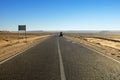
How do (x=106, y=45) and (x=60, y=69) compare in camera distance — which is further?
(x=106, y=45)

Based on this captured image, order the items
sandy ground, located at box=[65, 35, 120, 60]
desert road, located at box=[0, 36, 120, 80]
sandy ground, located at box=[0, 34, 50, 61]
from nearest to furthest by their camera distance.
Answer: desert road, located at box=[0, 36, 120, 80]
sandy ground, located at box=[0, 34, 50, 61]
sandy ground, located at box=[65, 35, 120, 60]

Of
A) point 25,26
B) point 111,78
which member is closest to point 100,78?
point 111,78

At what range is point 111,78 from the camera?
7.54 m

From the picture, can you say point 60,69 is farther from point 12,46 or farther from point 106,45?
point 106,45

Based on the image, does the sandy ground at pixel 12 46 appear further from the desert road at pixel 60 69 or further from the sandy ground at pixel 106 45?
the sandy ground at pixel 106 45

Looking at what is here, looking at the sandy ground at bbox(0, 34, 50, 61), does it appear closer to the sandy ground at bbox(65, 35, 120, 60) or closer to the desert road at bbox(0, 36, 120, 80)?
the desert road at bbox(0, 36, 120, 80)

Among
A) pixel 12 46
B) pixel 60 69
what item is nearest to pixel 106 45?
pixel 12 46

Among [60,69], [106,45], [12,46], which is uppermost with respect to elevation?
[60,69]

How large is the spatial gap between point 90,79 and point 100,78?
1.46 ft

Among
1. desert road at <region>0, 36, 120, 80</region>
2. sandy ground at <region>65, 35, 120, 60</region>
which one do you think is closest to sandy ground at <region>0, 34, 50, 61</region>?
desert road at <region>0, 36, 120, 80</region>

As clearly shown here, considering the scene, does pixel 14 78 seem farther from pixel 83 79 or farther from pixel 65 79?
pixel 83 79

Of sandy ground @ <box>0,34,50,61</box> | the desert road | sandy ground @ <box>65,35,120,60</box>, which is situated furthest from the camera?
sandy ground @ <box>65,35,120,60</box>

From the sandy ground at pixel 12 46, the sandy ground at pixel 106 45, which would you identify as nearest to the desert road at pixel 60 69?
the sandy ground at pixel 12 46

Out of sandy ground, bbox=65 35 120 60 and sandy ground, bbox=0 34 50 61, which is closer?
sandy ground, bbox=0 34 50 61
